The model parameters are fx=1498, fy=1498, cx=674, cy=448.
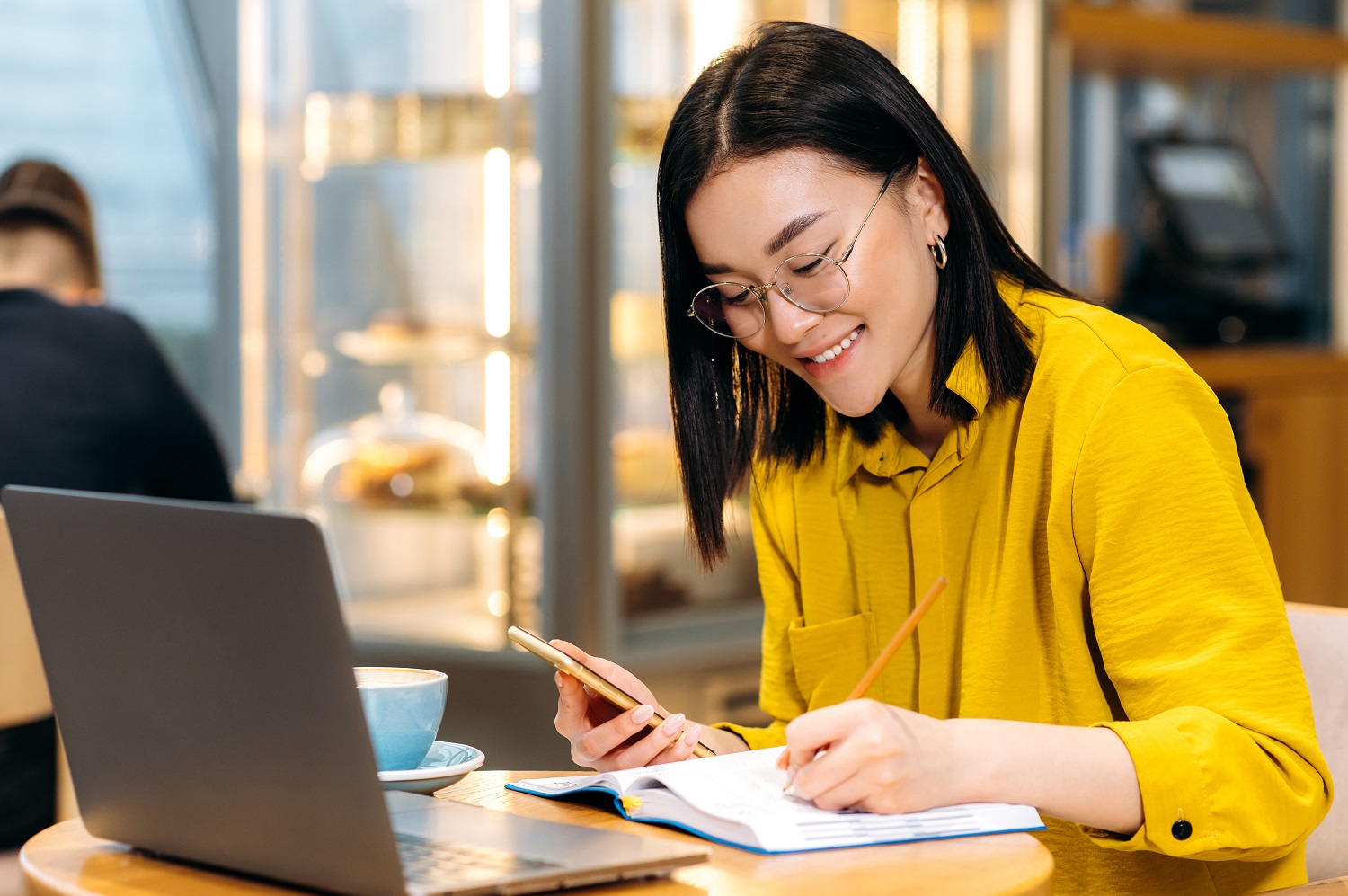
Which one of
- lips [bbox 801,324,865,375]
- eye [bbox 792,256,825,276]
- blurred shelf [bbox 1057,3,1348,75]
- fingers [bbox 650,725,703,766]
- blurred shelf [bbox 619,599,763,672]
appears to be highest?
blurred shelf [bbox 1057,3,1348,75]

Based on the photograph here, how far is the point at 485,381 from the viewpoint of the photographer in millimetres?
3186

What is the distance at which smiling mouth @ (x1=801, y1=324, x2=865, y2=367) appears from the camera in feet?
3.95

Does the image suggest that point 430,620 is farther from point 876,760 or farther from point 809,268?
point 876,760

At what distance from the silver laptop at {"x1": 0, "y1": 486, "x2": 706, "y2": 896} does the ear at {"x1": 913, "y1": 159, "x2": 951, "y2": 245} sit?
23.6 inches

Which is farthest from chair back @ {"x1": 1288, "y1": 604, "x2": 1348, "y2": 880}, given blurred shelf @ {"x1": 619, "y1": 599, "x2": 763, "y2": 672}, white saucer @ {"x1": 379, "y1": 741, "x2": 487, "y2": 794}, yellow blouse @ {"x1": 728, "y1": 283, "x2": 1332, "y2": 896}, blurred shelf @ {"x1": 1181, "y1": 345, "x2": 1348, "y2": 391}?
blurred shelf @ {"x1": 1181, "y1": 345, "x2": 1348, "y2": 391}

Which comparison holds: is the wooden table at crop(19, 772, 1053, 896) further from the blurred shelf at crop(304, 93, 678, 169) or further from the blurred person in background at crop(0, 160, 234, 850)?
the blurred shelf at crop(304, 93, 678, 169)

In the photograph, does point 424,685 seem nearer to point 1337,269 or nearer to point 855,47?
point 855,47

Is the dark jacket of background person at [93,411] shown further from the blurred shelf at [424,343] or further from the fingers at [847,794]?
the fingers at [847,794]

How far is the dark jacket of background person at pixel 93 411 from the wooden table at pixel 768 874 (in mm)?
1555

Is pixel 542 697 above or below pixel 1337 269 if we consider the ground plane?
below

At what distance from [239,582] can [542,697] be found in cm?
230

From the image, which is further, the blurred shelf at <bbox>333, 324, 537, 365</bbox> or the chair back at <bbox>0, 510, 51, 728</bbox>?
the blurred shelf at <bbox>333, 324, 537, 365</bbox>

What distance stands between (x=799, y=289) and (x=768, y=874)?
0.49 m

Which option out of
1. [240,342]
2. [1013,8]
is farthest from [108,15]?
[1013,8]
